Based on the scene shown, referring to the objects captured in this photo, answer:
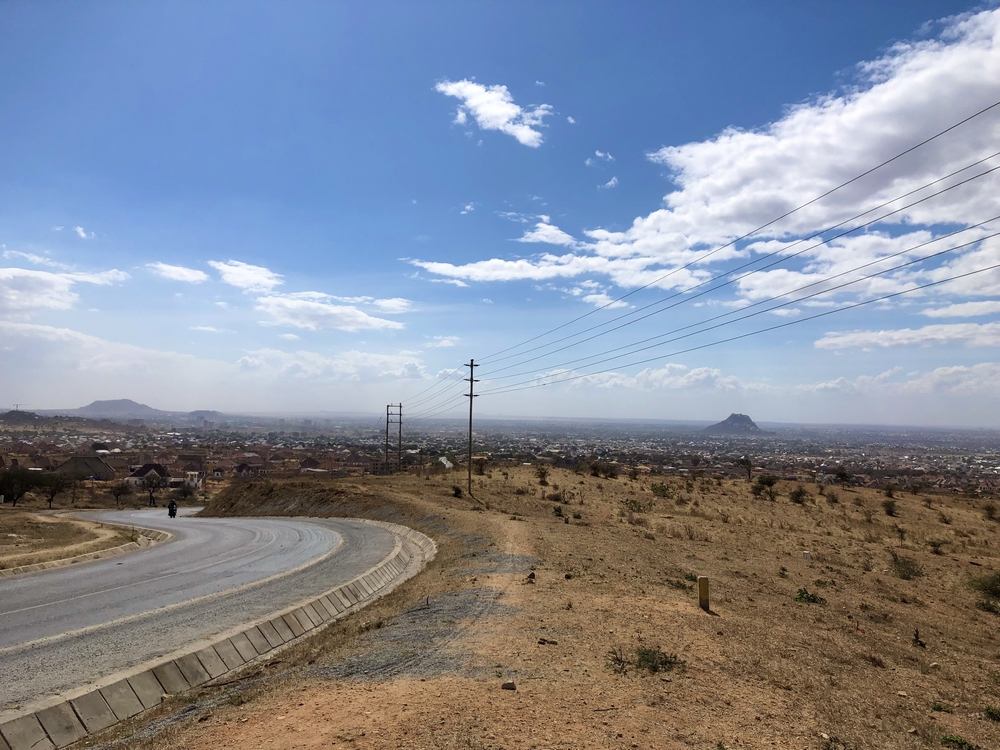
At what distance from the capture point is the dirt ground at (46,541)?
23.6 metres

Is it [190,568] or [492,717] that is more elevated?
[492,717]

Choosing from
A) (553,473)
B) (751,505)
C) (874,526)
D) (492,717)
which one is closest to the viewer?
(492,717)

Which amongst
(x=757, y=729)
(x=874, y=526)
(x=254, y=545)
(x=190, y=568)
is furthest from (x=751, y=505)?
(x=757, y=729)

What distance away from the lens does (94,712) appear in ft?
32.0

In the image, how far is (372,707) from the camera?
8227 mm

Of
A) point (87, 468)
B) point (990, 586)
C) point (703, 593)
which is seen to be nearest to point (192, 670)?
point (703, 593)

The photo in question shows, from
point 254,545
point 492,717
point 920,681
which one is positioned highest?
point 492,717

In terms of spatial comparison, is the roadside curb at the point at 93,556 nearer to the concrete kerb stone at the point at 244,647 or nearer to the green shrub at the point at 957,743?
the concrete kerb stone at the point at 244,647

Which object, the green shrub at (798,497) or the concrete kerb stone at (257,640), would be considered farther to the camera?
the green shrub at (798,497)

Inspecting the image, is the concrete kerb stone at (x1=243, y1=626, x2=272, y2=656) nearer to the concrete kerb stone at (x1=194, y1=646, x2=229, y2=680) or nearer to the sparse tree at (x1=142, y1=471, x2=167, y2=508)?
the concrete kerb stone at (x1=194, y1=646, x2=229, y2=680)

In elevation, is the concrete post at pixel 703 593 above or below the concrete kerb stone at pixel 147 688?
above

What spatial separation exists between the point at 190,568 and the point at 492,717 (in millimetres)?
19946

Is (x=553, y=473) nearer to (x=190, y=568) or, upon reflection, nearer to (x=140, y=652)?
(x=190, y=568)

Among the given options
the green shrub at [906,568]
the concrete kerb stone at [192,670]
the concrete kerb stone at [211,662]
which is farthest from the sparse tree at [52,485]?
the green shrub at [906,568]
